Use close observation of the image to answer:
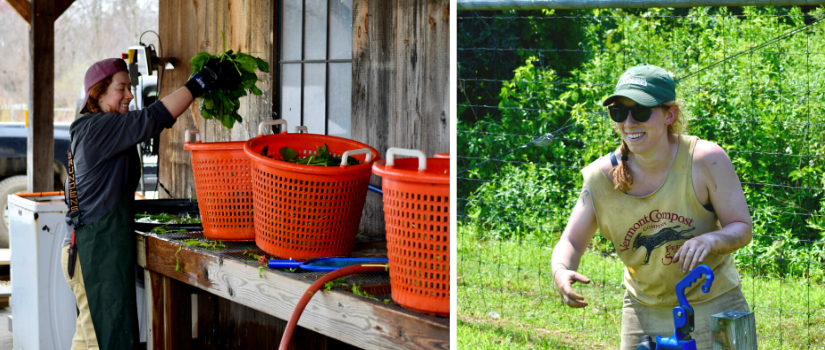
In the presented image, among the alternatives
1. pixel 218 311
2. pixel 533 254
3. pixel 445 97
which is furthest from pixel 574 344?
pixel 218 311

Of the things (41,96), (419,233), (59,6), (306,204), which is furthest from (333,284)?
(59,6)

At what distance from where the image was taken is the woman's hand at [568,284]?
1.59m

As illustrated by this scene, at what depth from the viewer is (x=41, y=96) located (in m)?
4.93

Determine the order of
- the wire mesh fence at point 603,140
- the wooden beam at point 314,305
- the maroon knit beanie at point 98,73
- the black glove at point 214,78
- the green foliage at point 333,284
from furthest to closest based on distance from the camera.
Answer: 1. the maroon knit beanie at point 98,73
2. the black glove at point 214,78
3. the wire mesh fence at point 603,140
4. the green foliage at point 333,284
5. the wooden beam at point 314,305

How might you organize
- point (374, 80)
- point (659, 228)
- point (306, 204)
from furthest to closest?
point (374, 80) → point (306, 204) → point (659, 228)

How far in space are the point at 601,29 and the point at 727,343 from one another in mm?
1768

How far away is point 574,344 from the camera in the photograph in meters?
3.35

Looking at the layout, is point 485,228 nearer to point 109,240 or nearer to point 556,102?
point 556,102

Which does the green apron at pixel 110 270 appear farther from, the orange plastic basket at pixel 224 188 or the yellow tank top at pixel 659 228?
the yellow tank top at pixel 659 228

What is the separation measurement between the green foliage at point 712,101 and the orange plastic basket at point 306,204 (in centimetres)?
82

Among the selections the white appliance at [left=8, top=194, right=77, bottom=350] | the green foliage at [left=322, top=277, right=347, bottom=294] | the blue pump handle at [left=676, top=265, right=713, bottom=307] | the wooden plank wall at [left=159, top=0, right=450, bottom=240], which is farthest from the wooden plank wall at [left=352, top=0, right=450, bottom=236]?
the white appliance at [left=8, top=194, right=77, bottom=350]

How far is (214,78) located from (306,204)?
77 cm

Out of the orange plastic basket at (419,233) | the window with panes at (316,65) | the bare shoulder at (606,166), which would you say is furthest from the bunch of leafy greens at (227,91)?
the bare shoulder at (606,166)

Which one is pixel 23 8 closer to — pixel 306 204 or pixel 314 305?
pixel 306 204
